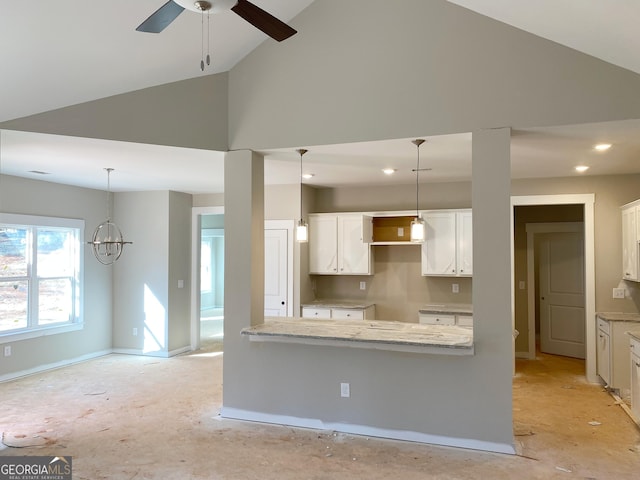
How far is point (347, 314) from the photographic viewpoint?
6.10 metres

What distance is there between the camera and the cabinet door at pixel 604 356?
16.5 ft

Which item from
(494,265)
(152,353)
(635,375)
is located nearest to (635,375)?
(635,375)

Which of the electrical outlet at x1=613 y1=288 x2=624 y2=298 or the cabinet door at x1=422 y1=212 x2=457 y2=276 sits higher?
the cabinet door at x1=422 y1=212 x2=457 y2=276

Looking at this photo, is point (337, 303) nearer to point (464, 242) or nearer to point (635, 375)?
point (464, 242)

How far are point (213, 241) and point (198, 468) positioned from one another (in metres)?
9.90

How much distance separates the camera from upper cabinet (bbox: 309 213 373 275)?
6258 millimetres

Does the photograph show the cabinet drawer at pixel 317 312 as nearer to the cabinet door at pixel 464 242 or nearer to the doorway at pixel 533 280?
the cabinet door at pixel 464 242

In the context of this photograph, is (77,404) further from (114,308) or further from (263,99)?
(263,99)

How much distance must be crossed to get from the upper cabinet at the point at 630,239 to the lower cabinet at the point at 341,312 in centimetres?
295

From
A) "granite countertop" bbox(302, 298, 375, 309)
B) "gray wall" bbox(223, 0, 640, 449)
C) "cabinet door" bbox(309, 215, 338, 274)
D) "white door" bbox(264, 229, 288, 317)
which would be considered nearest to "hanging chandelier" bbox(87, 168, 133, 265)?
"white door" bbox(264, 229, 288, 317)

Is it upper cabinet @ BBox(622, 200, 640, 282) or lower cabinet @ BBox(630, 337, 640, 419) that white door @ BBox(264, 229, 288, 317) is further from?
upper cabinet @ BBox(622, 200, 640, 282)

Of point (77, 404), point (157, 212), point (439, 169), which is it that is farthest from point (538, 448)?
point (157, 212)

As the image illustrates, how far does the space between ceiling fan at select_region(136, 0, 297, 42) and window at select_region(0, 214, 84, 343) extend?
4.36 meters

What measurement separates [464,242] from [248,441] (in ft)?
11.4
